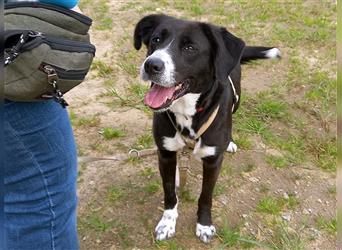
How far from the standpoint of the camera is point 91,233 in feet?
8.11

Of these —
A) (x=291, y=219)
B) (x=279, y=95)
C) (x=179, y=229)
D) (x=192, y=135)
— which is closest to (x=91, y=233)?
(x=179, y=229)

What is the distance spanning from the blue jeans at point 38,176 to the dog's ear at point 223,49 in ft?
2.70

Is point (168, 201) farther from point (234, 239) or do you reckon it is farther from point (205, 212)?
point (234, 239)

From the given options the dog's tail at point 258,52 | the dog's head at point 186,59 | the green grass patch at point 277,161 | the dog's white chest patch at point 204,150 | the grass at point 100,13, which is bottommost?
the green grass patch at point 277,161

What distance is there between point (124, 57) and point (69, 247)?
2.76 meters

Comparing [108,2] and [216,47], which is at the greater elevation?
[216,47]

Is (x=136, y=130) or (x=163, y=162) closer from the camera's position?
(x=163, y=162)

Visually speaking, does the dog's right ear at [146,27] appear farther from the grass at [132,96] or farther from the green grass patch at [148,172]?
the grass at [132,96]

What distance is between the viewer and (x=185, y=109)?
210 centimetres

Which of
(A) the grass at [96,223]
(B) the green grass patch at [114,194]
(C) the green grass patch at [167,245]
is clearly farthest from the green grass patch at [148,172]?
(C) the green grass patch at [167,245]

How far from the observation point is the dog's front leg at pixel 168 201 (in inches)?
91.1

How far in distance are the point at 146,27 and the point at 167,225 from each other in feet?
3.42

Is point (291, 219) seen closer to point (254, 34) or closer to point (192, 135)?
point (192, 135)

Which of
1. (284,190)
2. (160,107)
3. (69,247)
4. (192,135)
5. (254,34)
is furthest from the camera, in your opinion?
(254,34)
